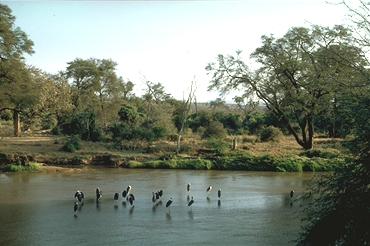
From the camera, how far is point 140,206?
20.9m

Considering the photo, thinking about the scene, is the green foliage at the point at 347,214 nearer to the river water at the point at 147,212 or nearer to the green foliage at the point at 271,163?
the river water at the point at 147,212

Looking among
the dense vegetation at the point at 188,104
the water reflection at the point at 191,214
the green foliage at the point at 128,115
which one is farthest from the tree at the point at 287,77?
the water reflection at the point at 191,214

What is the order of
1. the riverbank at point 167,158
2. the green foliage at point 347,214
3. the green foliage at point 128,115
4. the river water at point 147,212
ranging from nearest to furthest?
the green foliage at point 347,214 → the river water at point 147,212 → the riverbank at point 167,158 → the green foliage at point 128,115

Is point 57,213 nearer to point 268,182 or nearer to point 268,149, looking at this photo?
point 268,182

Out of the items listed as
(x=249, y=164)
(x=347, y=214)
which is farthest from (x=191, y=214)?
(x=249, y=164)

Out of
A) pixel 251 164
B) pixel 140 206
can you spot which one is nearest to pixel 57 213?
pixel 140 206

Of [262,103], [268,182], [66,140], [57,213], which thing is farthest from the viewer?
[262,103]

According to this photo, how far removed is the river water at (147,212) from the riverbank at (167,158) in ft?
10.8

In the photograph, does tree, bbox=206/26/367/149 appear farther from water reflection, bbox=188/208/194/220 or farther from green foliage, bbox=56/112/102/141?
water reflection, bbox=188/208/194/220

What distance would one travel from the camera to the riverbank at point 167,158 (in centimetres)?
3322

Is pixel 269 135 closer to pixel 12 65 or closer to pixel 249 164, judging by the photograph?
pixel 249 164

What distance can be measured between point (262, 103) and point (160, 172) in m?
11.8

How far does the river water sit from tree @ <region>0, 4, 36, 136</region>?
333 inches

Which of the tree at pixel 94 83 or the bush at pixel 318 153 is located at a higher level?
the tree at pixel 94 83
